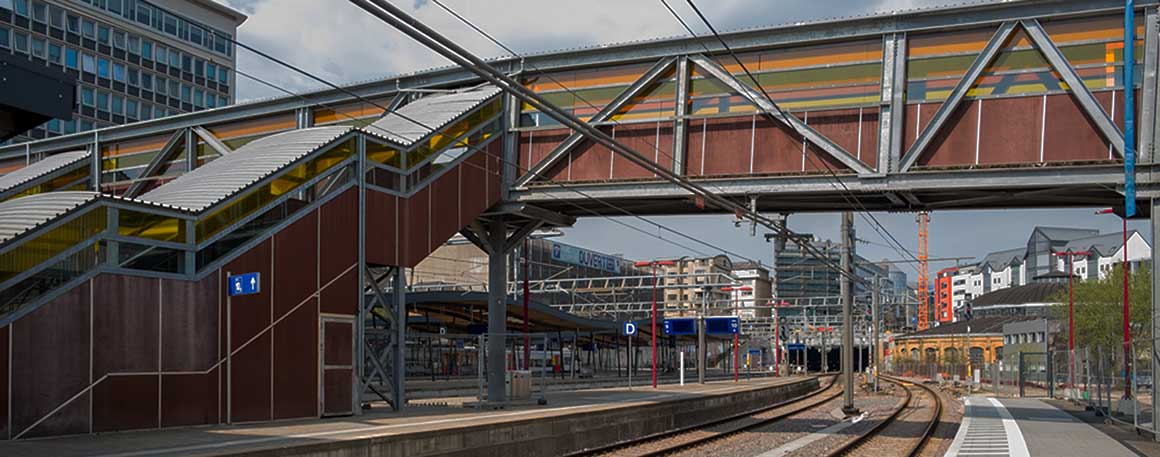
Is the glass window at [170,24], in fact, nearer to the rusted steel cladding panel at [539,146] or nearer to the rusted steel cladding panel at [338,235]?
the rusted steel cladding panel at [539,146]

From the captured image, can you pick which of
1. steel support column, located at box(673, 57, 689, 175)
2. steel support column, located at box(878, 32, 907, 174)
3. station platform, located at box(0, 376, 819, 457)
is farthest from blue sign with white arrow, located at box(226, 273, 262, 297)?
steel support column, located at box(878, 32, 907, 174)

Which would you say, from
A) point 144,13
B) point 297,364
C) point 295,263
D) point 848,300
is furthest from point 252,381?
point 144,13

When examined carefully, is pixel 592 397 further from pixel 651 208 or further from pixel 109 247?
pixel 109 247

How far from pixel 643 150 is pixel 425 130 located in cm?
584

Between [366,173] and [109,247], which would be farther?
[366,173]

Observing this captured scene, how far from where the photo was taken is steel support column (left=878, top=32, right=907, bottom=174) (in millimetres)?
25828

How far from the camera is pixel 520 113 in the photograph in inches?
1196

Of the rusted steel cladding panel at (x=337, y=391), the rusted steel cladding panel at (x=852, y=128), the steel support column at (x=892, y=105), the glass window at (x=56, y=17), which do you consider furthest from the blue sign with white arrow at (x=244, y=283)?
the glass window at (x=56, y=17)

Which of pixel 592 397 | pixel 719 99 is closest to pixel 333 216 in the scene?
pixel 719 99

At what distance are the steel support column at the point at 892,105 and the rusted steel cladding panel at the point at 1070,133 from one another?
3.24 metres

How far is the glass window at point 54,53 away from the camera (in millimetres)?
75875

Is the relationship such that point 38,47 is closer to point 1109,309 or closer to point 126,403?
point 126,403

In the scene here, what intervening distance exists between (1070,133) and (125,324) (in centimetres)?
2027

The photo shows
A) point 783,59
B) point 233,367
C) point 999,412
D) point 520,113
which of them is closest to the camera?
point 233,367
